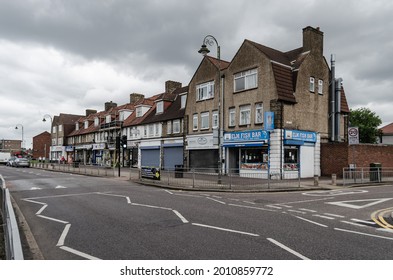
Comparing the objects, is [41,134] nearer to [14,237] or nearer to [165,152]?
[165,152]

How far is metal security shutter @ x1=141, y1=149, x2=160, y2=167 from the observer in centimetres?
3775

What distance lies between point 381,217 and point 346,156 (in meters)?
16.4

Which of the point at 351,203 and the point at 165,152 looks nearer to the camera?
the point at 351,203

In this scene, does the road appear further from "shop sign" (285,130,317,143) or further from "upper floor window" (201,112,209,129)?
"upper floor window" (201,112,209,129)

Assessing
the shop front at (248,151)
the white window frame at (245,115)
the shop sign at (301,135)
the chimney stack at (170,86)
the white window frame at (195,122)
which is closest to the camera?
the shop sign at (301,135)

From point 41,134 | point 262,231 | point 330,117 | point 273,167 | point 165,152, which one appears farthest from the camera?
point 41,134

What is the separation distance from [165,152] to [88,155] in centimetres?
2631

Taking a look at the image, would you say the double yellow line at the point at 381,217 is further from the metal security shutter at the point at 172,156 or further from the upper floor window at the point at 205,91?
the metal security shutter at the point at 172,156

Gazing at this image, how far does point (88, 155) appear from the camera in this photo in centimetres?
5656

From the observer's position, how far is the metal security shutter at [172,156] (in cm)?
3384

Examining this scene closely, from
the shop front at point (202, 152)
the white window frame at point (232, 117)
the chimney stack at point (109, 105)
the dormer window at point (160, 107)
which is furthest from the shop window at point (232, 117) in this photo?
the chimney stack at point (109, 105)

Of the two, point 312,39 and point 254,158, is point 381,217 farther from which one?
point 312,39

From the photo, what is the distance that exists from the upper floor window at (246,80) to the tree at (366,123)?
38.8 metres

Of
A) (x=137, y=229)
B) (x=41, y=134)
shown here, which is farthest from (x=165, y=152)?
(x=41, y=134)
